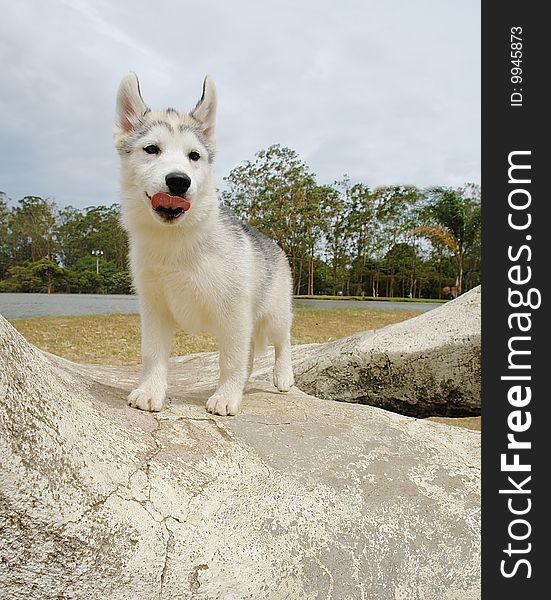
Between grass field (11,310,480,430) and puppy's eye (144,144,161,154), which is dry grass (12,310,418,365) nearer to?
grass field (11,310,480,430)

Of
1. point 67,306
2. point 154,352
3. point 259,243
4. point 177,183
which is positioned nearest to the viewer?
point 177,183

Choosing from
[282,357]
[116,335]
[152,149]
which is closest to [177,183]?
[152,149]

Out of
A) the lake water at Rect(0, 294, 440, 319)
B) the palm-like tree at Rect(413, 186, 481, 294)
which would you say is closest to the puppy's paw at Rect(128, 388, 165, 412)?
the lake water at Rect(0, 294, 440, 319)

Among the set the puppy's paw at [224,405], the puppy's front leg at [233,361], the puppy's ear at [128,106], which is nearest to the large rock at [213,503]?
the puppy's paw at [224,405]

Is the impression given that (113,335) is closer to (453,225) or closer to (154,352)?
(154,352)

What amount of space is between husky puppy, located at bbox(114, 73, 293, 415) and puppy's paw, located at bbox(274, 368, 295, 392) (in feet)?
2.73

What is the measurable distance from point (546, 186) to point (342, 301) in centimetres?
1655

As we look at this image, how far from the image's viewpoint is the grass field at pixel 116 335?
292 inches

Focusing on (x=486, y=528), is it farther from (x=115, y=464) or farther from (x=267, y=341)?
(x=267, y=341)

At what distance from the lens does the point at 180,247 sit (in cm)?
298

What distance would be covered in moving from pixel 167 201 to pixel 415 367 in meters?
2.97

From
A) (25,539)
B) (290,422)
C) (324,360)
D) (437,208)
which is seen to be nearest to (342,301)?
(437,208)

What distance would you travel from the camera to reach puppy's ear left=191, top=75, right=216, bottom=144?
3082 mm

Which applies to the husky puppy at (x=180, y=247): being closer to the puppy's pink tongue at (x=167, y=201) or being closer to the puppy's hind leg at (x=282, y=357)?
the puppy's pink tongue at (x=167, y=201)
